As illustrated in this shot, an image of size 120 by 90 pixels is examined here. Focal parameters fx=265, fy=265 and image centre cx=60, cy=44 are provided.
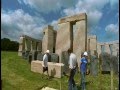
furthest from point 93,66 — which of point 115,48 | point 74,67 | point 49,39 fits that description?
point 115,48

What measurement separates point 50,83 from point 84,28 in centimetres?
650

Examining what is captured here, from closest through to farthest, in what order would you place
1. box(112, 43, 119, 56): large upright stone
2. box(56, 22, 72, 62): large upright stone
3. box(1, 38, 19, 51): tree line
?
box(56, 22, 72, 62): large upright stone < box(112, 43, 119, 56): large upright stone < box(1, 38, 19, 51): tree line

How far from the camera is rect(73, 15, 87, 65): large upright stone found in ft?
63.1

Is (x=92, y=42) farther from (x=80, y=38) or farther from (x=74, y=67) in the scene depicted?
(x=74, y=67)

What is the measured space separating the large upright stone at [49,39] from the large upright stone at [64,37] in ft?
14.1

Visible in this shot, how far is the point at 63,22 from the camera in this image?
21156mm

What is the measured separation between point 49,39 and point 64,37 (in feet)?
17.7

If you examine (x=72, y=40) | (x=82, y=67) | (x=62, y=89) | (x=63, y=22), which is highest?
(x=63, y=22)

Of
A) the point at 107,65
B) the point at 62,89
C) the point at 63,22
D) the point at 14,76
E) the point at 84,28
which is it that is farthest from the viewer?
the point at 63,22

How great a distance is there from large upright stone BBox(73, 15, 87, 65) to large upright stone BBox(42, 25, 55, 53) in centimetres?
623

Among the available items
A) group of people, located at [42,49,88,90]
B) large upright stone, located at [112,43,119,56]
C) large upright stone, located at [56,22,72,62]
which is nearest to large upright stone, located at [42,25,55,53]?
large upright stone, located at [56,22,72,62]

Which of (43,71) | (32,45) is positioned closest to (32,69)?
(43,71)

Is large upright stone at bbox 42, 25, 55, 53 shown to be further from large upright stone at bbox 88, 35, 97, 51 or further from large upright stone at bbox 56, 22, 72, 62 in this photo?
large upright stone at bbox 88, 35, 97, 51

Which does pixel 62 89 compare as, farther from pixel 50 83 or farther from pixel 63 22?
pixel 63 22
